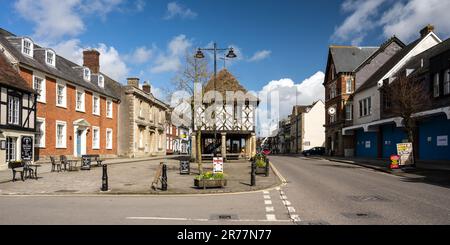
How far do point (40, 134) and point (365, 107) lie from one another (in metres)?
32.1

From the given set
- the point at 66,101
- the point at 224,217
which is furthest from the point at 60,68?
the point at 224,217

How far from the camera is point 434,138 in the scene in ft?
94.3

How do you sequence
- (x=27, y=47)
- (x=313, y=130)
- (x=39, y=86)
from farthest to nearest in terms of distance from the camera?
(x=313, y=130) → (x=27, y=47) → (x=39, y=86)

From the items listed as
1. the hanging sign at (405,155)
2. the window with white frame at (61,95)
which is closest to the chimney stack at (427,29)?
the hanging sign at (405,155)

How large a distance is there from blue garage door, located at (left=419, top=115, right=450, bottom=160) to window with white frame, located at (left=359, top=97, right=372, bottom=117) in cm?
1099

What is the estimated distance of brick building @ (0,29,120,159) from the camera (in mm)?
28406

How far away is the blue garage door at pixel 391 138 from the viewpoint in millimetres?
34594

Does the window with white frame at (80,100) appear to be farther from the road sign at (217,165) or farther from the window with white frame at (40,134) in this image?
the road sign at (217,165)

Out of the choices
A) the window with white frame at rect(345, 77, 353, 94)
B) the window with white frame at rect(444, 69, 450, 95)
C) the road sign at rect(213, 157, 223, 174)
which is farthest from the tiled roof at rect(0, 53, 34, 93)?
the window with white frame at rect(345, 77, 353, 94)

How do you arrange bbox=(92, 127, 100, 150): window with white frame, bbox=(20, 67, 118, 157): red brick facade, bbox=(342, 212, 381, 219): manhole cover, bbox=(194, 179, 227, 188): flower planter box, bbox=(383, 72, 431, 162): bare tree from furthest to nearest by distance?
1. bbox=(92, 127, 100, 150): window with white frame
2. bbox=(20, 67, 118, 157): red brick facade
3. bbox=(383, 72, 431, 162): bare tree
4. bbox=(194, 179, 227, 188): flower planter box
5. bbox=(342, 212, 381, 219): manhole cover

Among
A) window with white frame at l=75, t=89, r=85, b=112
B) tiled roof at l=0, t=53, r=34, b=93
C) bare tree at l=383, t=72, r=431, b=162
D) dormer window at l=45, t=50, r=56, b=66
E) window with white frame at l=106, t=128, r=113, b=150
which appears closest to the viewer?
tiled roof at l=0, t=53, r=34, b=93

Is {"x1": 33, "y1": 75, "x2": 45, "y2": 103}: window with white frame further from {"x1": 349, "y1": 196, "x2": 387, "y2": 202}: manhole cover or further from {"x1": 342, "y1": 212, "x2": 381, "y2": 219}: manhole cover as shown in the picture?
{"x1": 342, "y1": 212, "x2": 381, "y2": 219}: manhole cover

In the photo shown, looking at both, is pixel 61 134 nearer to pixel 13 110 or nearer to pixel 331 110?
pixel 13 110
